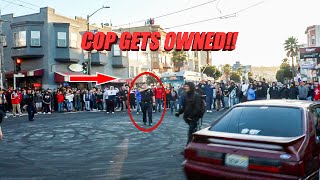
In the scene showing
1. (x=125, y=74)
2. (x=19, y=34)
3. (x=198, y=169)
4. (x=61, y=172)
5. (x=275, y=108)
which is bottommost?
(x=61, y=172)

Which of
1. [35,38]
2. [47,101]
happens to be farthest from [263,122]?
[35,38]

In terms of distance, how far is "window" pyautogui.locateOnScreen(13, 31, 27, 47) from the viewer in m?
37.1

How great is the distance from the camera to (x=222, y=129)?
538 cm

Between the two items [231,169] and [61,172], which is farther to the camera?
[61,172]

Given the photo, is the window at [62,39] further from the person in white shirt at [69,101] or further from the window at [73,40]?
the person in white shirt at [69,101]

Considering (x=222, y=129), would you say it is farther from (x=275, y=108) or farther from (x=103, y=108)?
(x=103, y=108)

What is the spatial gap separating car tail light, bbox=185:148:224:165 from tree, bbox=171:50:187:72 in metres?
69.8

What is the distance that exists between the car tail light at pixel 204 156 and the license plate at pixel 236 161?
3.6 inches

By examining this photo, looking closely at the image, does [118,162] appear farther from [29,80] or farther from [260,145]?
[29,80]

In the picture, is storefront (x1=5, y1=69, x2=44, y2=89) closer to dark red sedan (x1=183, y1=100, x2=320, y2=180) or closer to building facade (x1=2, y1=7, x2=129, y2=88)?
building facade (x1=2, y1=7, x2=129, y2=88)

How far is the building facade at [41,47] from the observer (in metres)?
37.1

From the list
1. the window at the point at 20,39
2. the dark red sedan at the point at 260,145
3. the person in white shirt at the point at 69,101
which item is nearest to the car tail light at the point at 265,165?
the dark red sedan at the point at 260,145

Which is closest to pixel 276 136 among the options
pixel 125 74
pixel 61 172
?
pixel 61 172

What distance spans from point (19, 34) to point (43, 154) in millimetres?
Answer: 31247
